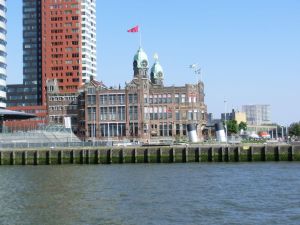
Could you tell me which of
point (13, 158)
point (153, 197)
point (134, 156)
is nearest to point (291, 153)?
point (134, 156)

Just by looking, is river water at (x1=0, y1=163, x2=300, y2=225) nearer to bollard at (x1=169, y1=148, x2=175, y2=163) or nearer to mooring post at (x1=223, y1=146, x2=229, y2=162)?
mooring post at (x1=223, y1=146, x2=229, y2=162)

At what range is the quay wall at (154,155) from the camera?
109m

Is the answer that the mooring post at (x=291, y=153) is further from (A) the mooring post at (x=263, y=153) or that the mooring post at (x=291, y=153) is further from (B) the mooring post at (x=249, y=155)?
(B) the mooring post at (x=249, y=155)

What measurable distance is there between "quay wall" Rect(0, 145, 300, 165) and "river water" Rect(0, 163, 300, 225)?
19219 millimetres

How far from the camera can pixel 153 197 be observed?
2314 inches

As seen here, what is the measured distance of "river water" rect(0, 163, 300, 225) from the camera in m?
47.8

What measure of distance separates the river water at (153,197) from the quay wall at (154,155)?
19219 millimetres

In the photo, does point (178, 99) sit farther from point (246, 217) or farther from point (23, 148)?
point (246, 217)

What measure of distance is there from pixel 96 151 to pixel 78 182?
3748 cm

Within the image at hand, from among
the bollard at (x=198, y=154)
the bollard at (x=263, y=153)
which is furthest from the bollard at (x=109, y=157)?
the bollard at (x=263, y=153)

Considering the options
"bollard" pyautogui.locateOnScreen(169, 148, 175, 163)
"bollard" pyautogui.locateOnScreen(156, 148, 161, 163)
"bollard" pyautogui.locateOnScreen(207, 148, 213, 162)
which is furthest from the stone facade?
"bollard" pyautogui.locateOnScreen(207, 148, 213, 162)

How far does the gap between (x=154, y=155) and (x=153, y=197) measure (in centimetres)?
5278

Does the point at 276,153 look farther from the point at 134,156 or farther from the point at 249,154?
the point at 134,156

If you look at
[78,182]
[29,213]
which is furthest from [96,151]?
[29,213]
